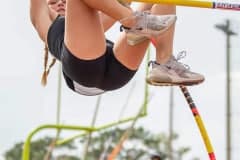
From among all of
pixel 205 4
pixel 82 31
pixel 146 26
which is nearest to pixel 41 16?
pixel 82 31

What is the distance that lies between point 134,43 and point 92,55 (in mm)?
217

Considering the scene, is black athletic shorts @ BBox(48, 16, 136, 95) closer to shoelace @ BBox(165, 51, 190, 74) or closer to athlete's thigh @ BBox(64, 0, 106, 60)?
athlete's thigh @ BBox(64, 0, 106, 60)

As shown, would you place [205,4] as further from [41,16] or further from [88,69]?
[41,16]

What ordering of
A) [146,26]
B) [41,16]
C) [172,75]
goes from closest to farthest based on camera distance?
[146,26]
[172,75]
[41,16]

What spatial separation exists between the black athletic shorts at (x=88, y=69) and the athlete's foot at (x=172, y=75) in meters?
0.12

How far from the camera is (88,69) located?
408cm

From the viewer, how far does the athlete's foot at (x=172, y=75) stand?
4176 mm

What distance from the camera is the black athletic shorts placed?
13.4 ft

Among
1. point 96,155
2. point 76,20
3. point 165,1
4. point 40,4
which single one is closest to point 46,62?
point 40,4

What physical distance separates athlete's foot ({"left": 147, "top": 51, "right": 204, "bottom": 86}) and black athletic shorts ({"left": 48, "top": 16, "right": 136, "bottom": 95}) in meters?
0.12

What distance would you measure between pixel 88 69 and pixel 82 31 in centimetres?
20

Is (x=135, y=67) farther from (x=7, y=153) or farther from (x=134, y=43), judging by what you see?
(x=7, y=153)

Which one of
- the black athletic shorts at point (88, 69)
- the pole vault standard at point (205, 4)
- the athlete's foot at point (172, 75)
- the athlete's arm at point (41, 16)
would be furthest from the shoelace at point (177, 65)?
the athlete's arm at point (41, 16)

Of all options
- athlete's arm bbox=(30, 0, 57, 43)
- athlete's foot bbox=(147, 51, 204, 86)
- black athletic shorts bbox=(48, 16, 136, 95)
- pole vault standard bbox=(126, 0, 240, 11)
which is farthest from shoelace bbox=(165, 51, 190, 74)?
athlete's arm bbox=(30, 0, 57, 43)
